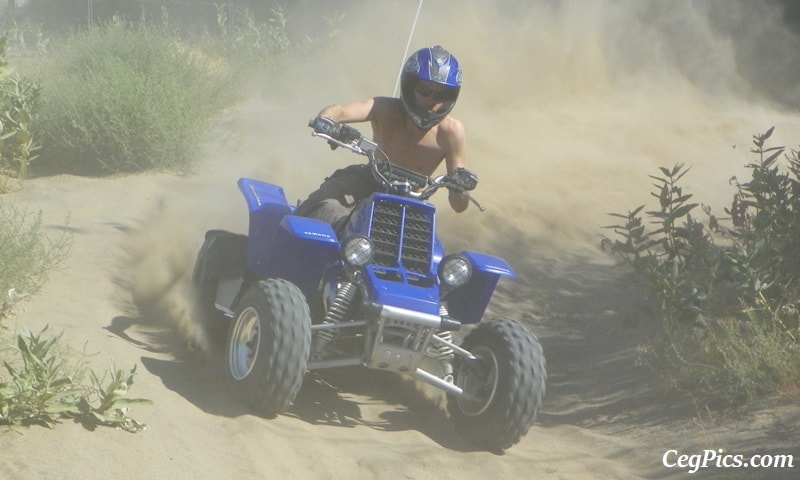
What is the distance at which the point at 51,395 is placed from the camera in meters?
4.90

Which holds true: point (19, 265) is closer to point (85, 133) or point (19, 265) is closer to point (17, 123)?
point (17, 123)

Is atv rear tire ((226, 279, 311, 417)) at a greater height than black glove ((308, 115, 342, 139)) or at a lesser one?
lesser

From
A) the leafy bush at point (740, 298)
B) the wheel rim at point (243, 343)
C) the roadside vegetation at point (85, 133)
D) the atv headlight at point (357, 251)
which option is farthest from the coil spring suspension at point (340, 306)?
the leafy bush at point (740, 298)

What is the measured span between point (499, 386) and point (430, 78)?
6.27ft

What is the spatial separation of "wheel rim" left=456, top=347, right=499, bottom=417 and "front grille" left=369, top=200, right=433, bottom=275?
0.62 metres

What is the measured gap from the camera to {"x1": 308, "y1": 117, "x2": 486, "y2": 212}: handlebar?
622 centimetres

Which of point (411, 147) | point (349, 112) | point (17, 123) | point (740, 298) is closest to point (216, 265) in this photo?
point (349, 112)

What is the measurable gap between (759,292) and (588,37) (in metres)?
10.8

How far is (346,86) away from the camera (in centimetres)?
1572

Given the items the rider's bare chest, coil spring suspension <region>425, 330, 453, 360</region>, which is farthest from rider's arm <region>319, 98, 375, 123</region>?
coil spring suspension <region>425, 330, 453, 360</region>

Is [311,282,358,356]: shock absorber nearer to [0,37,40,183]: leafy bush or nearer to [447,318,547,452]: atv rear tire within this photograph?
[447,318,547,452]: atv rear tire

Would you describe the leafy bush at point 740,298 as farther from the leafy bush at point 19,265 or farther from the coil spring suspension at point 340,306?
the leafy bush at point 19,265

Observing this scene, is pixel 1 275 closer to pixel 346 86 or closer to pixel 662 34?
pixel 346 86

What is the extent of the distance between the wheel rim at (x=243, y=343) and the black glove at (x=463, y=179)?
141 centimetres
